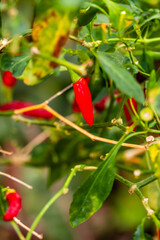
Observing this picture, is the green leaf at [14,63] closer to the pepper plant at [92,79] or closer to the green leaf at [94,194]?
the pepper plant at [92,79]

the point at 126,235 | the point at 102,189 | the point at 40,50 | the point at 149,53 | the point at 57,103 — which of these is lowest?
the point at 126,235

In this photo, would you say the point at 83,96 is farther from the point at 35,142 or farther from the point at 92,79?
the point at 35,142

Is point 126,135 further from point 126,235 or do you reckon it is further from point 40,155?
point 126,235

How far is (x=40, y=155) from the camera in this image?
0.92 m

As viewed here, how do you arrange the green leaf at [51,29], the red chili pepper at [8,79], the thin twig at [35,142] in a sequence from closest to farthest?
the green leaf at [51,29], the red chili pepper at [8,79], the thin twig at [35,142]

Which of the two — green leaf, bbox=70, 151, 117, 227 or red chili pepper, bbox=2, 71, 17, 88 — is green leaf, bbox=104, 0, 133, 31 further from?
red chili pepper, bbox=2, 71, 17, 88

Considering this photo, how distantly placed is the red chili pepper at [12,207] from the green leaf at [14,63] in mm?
197

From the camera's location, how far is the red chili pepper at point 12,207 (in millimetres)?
592

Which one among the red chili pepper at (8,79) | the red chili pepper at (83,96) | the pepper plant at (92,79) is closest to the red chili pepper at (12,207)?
the pepper plant at (92,79)

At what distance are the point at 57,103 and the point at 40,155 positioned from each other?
470mm

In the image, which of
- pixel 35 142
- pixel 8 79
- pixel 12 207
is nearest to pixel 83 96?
pixel 12 207

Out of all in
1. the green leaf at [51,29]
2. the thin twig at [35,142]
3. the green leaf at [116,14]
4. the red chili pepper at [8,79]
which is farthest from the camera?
the thin twig at [35,142]

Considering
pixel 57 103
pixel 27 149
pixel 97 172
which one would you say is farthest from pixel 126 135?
pixel 57 103

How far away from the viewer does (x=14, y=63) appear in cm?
59
